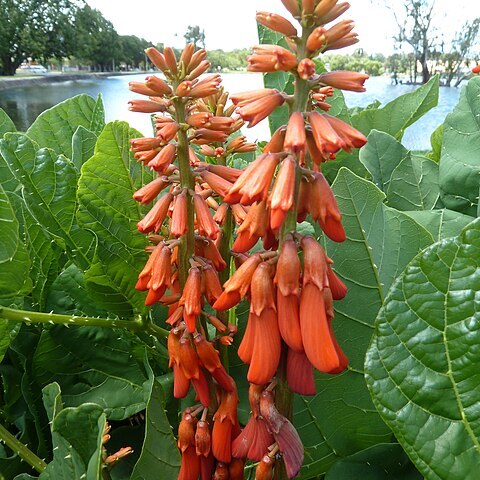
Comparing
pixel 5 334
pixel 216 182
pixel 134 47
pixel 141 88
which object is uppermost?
pixel 134 47

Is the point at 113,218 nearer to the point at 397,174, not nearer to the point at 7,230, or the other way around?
the point at 7,230

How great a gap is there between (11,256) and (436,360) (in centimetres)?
54

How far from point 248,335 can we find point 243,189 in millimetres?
129

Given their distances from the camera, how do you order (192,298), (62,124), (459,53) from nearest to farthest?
(192,298)
(62,124)
(459,53)

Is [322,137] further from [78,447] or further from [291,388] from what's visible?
[78,447]

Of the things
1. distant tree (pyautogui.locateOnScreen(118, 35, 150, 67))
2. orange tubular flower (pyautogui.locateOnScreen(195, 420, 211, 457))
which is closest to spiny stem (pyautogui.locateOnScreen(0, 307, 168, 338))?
orange tubular flower (pyautogui.locateOnScreen(195, 420, 211, 457))

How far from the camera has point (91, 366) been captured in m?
0.82

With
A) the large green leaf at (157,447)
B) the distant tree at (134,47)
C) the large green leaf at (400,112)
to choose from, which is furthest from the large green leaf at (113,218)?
the distant tree at (134,47)

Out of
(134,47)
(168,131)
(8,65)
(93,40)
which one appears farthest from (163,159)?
(8,65)

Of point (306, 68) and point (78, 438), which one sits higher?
point (306, 68)

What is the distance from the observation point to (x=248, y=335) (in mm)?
479

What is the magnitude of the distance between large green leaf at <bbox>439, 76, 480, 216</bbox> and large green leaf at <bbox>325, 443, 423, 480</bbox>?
0.45 meters

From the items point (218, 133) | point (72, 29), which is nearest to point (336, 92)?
point (218, 133)

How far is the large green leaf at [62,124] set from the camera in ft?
3.85
